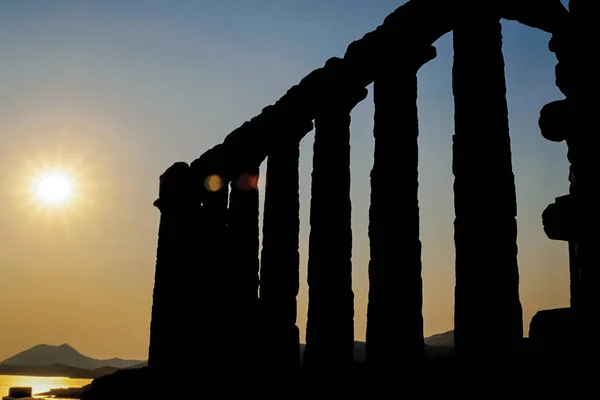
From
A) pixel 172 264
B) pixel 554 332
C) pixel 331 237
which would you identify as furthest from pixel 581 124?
pixel 172 264

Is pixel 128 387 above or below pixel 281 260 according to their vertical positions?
below

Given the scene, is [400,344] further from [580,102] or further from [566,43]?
[566,43]

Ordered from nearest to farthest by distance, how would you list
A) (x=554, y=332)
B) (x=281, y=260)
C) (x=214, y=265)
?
(x=554, y=332)
(x=281, y=260)
(x=214, y=265)

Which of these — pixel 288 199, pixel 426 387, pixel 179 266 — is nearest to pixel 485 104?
pixel 426 387

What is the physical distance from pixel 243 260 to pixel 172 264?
4.39 m

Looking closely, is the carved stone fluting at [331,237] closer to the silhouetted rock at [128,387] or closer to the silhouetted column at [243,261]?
the silhouetted column at [243,261]

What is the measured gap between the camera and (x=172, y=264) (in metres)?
26.1

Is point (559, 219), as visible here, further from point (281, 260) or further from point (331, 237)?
point (281, 260)

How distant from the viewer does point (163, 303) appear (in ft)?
85.4

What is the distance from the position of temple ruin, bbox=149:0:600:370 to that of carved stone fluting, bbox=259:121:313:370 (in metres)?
0.04

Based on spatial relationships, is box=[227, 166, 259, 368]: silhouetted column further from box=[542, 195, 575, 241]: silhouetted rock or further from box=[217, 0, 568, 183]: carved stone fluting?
box=[542, 195, 575, 241]: silhouetted rock

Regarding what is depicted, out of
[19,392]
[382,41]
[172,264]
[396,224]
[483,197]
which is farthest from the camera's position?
[19,392]

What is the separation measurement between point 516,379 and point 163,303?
1596 cm

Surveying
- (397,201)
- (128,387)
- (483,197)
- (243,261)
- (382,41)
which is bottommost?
(128,387)
